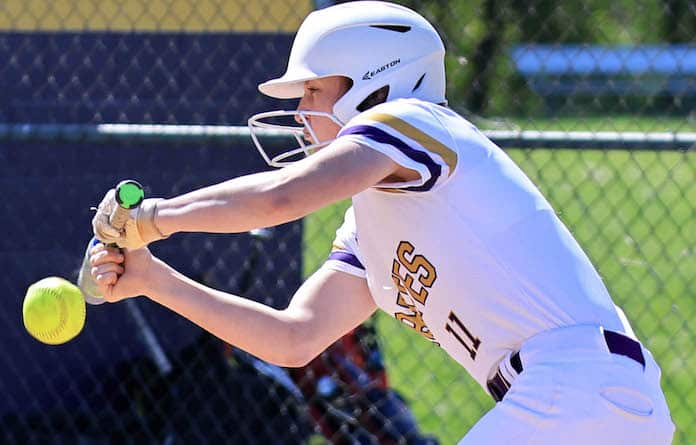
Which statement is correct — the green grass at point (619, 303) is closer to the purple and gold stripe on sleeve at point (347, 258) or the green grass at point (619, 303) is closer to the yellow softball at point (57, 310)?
the purple and gold stripe on sleeve at point (347, 258)

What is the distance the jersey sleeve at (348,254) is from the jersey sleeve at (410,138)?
0.51 m

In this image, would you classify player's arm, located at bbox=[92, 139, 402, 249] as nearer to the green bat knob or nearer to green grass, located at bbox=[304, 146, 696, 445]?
the green bat knob

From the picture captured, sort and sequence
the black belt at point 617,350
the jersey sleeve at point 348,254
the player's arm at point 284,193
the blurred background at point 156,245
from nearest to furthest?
the player's arm at point 284,193, the black belt at point 617,350, the jersey sleeve at point 348,254, the blurred background at point 156,245

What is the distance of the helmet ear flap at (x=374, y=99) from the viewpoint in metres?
2.71

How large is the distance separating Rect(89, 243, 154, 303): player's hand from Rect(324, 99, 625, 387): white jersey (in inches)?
20.9

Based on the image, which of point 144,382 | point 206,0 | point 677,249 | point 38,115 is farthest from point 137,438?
point 677,249

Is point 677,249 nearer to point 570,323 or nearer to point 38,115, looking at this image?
point 38,115

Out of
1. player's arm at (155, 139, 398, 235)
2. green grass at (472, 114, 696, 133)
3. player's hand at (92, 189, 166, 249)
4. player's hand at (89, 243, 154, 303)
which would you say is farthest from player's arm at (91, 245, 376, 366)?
green grass at (472, 114, 696, 133)

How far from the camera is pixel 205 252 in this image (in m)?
5.09

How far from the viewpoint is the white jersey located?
102 inches

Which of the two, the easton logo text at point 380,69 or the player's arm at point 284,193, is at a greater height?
the easton logo text at point 380,69

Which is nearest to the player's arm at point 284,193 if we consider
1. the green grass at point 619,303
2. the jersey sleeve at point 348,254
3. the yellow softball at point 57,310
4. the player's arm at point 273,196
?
the player's arm at point 273,196

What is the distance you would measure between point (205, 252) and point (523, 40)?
363cm

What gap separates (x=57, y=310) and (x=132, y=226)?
0.38m
